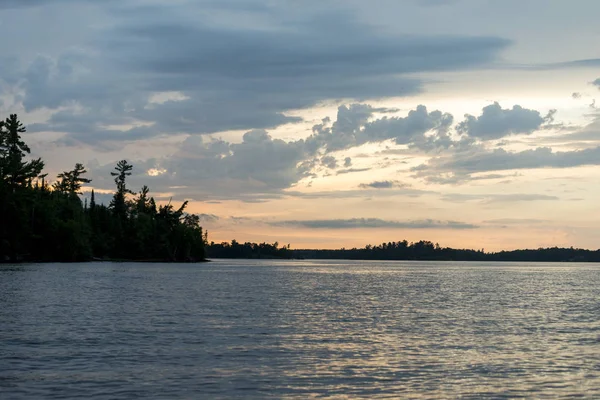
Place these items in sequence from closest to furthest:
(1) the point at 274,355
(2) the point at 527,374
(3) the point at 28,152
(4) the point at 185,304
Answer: (2) the point at 527,374 < (1) the point at 274,355 < (4) the point at 185,304 < (3) the point at 28,152

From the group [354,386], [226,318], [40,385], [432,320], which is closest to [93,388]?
[40,385]

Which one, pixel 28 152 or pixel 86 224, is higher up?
pixel 28 152

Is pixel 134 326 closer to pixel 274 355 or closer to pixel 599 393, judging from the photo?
pixel 274 355

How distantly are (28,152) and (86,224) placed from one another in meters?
30.6

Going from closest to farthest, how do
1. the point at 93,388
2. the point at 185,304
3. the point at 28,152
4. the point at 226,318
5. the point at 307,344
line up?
the point at 93,388 < the point at 307,344 < the point at 226,318 < the point at 185,304 < the point at 28,152

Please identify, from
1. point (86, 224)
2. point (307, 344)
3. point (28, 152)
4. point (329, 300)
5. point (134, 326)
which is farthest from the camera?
point (86, 224)

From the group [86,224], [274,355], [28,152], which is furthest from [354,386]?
[86,224]

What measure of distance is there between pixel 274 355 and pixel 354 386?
314 inches

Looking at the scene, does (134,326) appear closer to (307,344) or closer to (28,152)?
(307,344)

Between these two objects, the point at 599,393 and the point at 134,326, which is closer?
the point at 599,393

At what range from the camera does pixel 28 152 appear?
166 meters

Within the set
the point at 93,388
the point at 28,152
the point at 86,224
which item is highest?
the point at 28,152

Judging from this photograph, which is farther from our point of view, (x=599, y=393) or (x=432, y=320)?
(x=432, y=320)

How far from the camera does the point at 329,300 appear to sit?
7400 centimetres
